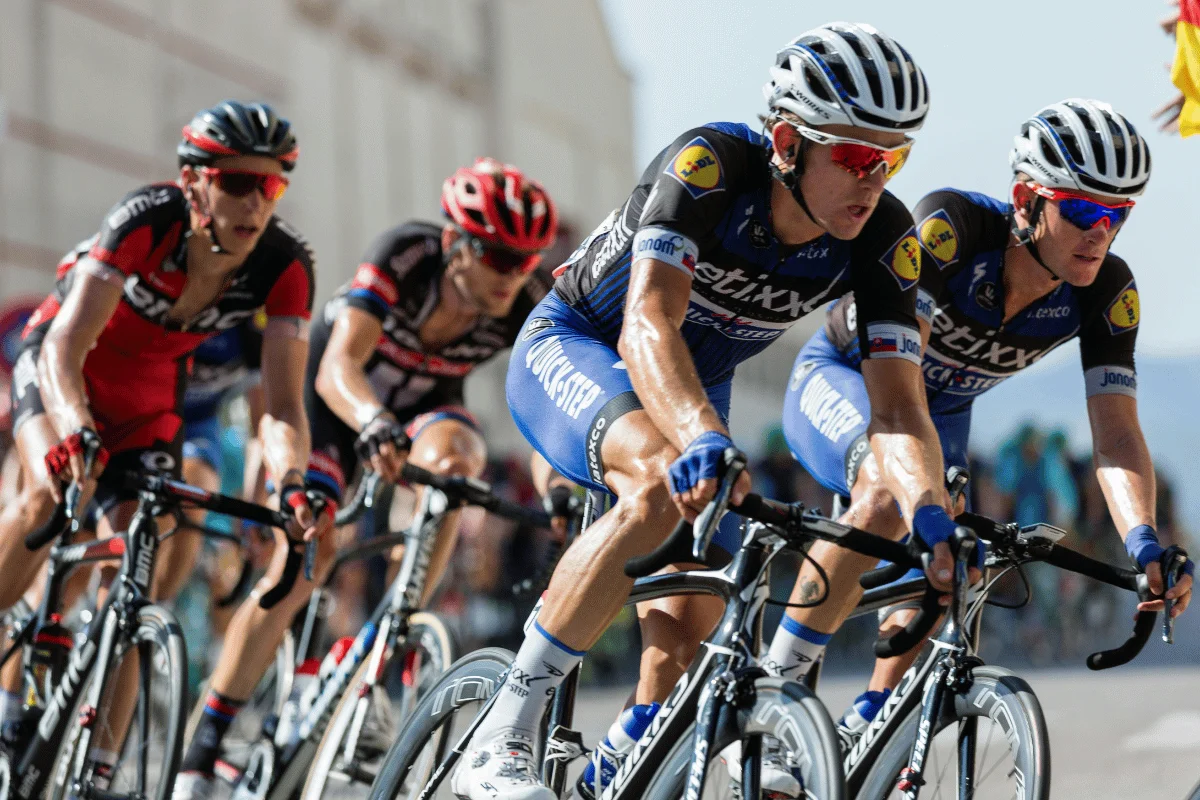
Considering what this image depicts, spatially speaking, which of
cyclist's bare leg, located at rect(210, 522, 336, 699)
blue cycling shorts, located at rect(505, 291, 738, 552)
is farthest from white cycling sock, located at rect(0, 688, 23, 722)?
blue cycling shorts, located at rect(505, 291, 738, 552)

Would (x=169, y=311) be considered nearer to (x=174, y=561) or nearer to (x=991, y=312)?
(x=174, y=561)

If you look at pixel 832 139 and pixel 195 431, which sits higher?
pixel 832 139

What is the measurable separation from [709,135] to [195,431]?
476 cm

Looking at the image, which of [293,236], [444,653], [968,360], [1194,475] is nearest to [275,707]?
[444,653]

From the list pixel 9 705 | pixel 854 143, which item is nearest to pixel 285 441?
pixel 9 705

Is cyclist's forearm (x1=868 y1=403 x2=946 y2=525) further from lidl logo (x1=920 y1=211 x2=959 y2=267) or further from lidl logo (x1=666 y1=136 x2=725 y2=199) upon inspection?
lidl logo (x1=920 y1=211 x2=959 y2=267)

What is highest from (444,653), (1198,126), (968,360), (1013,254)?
(1198,126)

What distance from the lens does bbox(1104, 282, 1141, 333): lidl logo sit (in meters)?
4.74

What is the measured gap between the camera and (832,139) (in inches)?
142

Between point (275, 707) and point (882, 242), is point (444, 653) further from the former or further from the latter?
point (882, 242)

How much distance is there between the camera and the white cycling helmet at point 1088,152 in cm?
437

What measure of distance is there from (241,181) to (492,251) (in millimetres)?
1029

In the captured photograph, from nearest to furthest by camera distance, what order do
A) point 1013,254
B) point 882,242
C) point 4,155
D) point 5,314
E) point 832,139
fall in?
point 832,139, point 882,242, point 1013,254, point 5,314, point 4,155

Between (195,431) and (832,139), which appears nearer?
(832,139)
